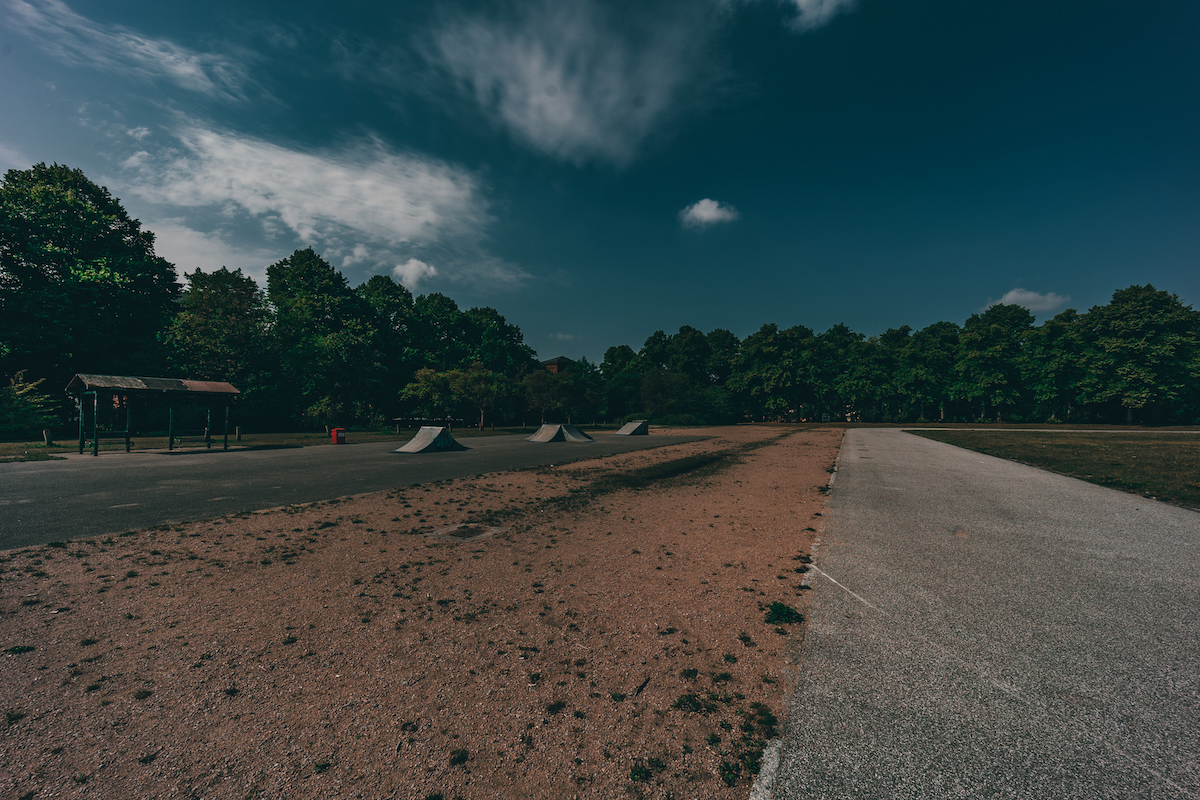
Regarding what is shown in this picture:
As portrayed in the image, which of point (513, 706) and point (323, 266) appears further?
point (323, 266)

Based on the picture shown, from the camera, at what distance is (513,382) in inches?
1972

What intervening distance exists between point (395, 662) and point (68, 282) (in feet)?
138

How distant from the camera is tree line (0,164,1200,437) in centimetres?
2802

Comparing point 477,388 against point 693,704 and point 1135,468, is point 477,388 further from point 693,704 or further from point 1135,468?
point 693,704

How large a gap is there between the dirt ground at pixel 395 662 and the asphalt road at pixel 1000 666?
1.33 feet

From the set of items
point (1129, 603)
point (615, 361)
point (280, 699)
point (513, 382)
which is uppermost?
point (615, 361)

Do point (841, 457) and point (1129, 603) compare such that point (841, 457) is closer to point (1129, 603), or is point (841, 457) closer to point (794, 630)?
point (1129, 603)

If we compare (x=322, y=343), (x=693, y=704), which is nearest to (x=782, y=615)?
(x=693, y=704)

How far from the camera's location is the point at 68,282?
27922 mm

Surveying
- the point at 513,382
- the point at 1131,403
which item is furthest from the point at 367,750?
the point at 1131,403

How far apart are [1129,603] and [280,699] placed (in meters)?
7.65

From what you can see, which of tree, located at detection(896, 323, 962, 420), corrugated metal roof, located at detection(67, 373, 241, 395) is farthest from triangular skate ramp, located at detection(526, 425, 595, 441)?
tree, located at detection(896, 323, 962, 420)

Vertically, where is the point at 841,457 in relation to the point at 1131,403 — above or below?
below

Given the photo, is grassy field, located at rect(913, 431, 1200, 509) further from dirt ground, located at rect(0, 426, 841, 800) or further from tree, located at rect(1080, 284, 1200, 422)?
tree, located at rect(1080, 284, 1200, 422)
